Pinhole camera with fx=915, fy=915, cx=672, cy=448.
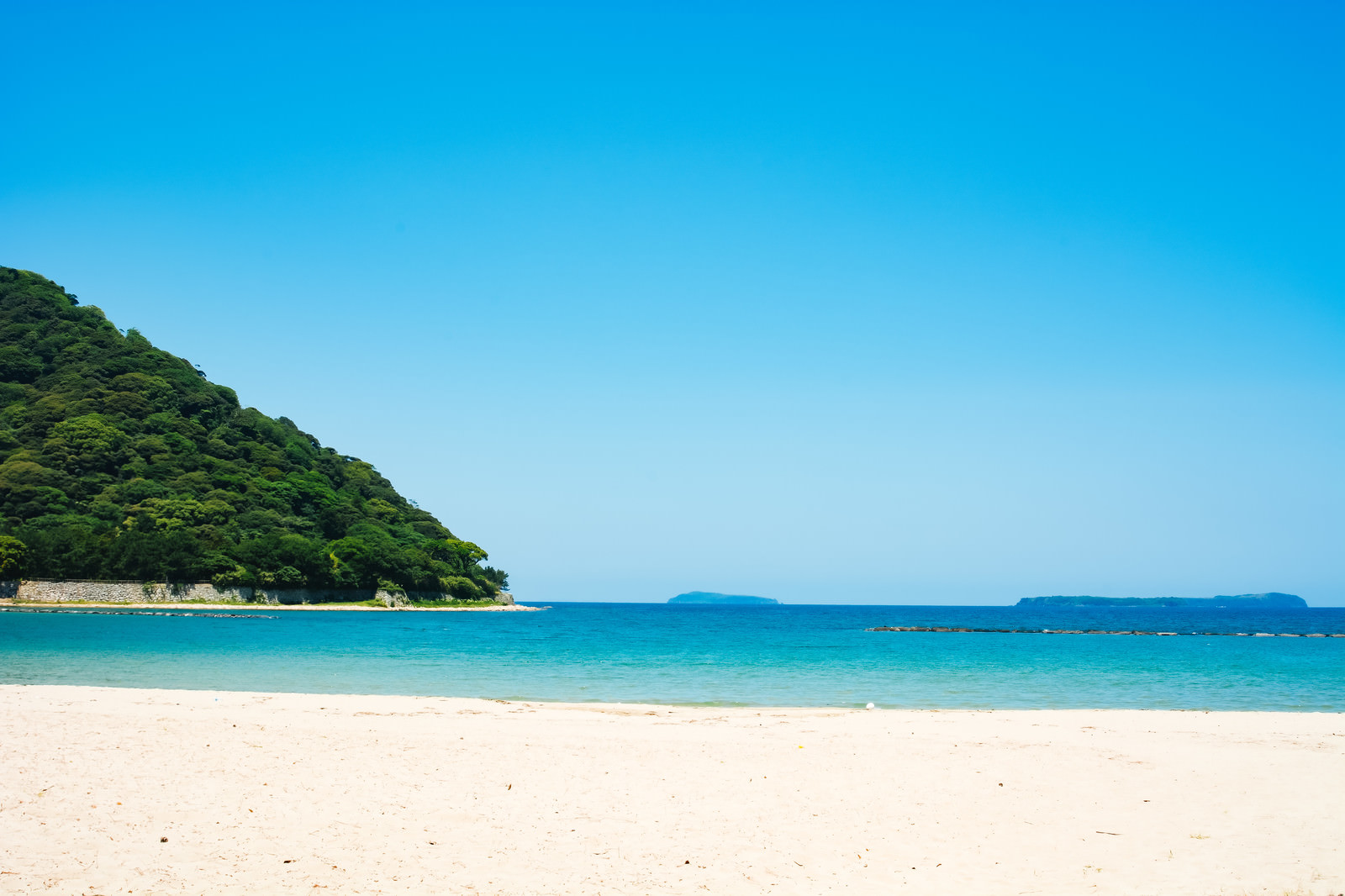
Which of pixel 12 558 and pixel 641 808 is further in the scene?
pixel 12 558

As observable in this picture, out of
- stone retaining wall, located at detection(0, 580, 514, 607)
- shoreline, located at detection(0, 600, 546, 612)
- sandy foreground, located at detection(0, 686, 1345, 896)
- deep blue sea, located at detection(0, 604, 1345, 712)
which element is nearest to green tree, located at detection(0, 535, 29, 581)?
stone retaining wall, located at detection(0, 580, 514, 607)

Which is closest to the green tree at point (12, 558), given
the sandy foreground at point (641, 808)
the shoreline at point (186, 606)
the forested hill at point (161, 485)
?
the forested hill at point (161, 485)

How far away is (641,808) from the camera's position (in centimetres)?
1015

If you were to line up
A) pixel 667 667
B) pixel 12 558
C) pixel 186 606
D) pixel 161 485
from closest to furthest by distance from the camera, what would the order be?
1. pixel 667 667
2. pixel 12 558
3. pixel 186 606
4. pixel 161 485

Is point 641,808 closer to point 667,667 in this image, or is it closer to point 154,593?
point 667,667

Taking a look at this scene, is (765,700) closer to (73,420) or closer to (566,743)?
(566,743)

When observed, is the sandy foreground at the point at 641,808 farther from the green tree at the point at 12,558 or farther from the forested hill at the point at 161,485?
the forested hill at the point at 161,485

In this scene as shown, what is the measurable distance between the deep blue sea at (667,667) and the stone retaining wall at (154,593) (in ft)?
92.3

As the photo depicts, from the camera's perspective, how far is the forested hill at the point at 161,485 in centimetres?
9744

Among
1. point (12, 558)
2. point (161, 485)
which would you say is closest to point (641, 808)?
point (12, 558)

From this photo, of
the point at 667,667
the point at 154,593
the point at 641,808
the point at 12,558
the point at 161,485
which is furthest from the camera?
the point at 161,485

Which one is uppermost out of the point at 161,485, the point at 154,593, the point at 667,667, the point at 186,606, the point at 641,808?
the point at 161,485

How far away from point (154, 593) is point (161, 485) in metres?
22.5

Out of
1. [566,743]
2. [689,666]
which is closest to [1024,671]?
[689,666]
